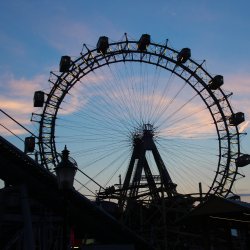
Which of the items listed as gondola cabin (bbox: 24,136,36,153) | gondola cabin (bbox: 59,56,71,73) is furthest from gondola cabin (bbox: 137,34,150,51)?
gondola cabin (bbox: 24,136,36,153)

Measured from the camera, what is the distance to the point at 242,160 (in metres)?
40.6

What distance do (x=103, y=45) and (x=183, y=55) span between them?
26.1 ft

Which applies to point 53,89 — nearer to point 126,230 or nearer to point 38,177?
point 126,230

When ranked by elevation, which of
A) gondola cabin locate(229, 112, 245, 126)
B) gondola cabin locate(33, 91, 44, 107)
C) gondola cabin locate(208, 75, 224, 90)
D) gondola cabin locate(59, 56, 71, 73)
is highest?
gondola cabin locate(59, 56, 71, 73)

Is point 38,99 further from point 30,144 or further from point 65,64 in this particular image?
point 30,144

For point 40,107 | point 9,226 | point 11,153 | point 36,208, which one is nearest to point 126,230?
point 36,208

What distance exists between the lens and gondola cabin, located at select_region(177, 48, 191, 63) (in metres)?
41.3

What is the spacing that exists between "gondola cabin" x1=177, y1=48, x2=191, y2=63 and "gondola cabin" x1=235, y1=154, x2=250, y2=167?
1090cm

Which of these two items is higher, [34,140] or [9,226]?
[34,140]

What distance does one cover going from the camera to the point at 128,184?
129 feet

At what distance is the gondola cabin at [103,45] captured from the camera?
130 feet

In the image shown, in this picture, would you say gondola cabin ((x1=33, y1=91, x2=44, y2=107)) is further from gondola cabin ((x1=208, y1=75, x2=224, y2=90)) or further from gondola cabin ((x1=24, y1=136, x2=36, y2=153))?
gondola cabin ((x1=208, y1=75, x2=224, y2=90))

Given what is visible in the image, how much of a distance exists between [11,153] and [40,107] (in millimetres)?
23687

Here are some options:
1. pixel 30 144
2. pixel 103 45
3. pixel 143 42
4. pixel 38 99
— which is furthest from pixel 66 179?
pixel 143 42
